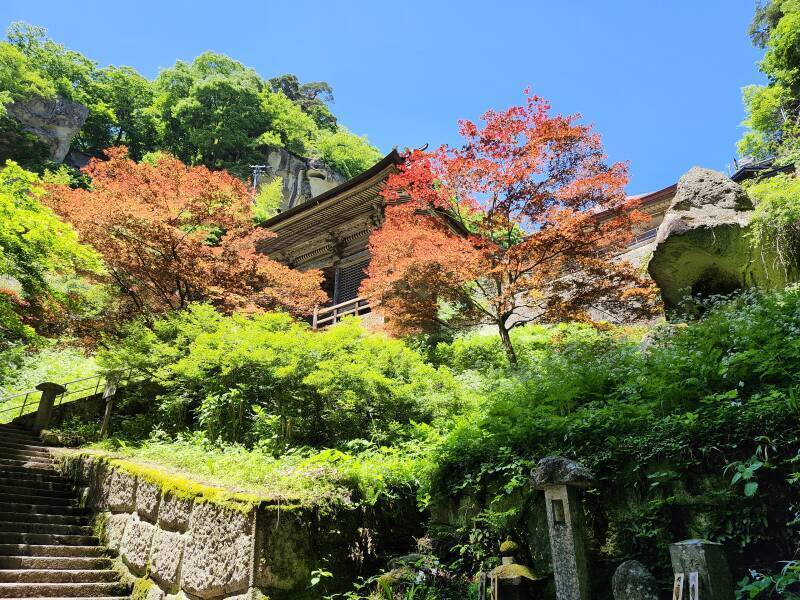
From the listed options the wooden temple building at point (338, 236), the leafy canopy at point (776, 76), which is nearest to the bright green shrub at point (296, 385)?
the wooden temple building at point (338, 236)

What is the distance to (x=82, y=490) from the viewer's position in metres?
7.36

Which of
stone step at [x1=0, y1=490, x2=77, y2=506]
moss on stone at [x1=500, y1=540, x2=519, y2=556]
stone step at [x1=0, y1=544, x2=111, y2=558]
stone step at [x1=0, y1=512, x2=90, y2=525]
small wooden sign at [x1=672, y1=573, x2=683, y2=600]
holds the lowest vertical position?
stone step at [x1=0, y1=544, x2=111, y2=558]

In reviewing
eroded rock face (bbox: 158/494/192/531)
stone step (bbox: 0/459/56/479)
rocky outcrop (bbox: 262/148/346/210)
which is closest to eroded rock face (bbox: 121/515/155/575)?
eroded rock face (bbox: 158/494/192/531)

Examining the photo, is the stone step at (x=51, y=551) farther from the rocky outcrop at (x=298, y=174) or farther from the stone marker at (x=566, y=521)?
the rocky outcrop at (x=298, y=174)

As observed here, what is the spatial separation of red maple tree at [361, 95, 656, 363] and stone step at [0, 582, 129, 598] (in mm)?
6087

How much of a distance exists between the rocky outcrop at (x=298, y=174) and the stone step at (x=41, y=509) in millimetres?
27894

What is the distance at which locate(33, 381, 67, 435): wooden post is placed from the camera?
10.3m

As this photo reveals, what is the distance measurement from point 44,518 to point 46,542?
0.58 metres

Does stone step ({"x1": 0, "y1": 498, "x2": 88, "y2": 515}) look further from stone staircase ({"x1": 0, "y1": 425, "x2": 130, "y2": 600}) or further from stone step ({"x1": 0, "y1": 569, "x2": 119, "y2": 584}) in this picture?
stone step ({"x1": 0, "y1": 569, "x2": 119, "y2": 584})

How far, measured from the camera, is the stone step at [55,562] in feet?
18.1

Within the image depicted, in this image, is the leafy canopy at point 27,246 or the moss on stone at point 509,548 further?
the leafy canopy at point 27,246

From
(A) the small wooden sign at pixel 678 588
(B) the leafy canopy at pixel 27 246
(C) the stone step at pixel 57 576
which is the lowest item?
(C) the stone step at pixel 57 576

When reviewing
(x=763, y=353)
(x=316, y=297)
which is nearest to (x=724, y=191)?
(x=763, y=353)

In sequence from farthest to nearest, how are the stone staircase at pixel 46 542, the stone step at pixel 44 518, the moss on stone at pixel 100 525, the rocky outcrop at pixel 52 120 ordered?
the rocky outcrop at pixel 52 120 < the stone step at pixel 44 518 < the moss on stone at pixel 100 525 < the stone staircase at pixel 46 542
